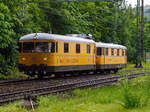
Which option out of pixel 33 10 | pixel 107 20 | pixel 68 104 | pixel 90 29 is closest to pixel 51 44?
pixel 68 104

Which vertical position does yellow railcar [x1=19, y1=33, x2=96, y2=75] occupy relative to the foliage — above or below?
below

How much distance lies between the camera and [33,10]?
31250mm

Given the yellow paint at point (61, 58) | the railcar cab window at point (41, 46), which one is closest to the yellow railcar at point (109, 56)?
the yellow paint at point (61, 58)

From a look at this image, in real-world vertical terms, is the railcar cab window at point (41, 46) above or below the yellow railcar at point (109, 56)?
above

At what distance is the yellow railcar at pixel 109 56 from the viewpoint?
26.7m

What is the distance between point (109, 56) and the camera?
2781cm

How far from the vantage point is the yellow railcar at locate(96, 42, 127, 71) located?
26716 mm

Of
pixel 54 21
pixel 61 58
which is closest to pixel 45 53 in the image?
pixel 61 58

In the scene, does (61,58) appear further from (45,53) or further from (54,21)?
(54,21)

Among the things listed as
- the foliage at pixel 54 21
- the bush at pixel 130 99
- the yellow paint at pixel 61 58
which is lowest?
the bush at pixel 130 99

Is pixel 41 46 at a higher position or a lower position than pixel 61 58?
higher

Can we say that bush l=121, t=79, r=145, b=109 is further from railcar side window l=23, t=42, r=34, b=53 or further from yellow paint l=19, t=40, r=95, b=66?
railcar side window l=23, t=42, r=34, b=53

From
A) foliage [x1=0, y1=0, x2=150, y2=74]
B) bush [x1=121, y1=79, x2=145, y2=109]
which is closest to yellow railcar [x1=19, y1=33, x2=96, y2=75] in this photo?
foliage [x1=0, y1=0, x2=150, y2=74]

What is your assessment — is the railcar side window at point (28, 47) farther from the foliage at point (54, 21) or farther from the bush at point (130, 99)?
the bush at point (130, 99)
